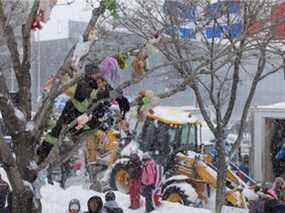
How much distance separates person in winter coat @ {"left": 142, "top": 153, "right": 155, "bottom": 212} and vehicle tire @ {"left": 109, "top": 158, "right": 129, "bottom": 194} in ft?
7.18

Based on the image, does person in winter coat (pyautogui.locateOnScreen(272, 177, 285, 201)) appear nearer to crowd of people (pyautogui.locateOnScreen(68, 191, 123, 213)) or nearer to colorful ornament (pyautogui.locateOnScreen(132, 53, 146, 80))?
crowd of people (pyautogui.locateOnScreen(68, 191, 123, 213))

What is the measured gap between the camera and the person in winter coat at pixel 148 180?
13.2 m

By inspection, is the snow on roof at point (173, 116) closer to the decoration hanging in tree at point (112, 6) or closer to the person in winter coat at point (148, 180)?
the person in winter coat at point (148, 180)

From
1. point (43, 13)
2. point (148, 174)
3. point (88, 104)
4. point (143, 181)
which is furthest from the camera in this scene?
point (143, 181)

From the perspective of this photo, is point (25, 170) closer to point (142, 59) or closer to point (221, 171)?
point (142, 59)

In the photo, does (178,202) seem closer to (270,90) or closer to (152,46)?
(152,46)

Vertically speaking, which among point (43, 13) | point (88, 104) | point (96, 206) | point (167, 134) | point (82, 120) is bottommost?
point (96, 206)

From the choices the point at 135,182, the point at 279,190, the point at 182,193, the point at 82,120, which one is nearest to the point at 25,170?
the point at 82,120

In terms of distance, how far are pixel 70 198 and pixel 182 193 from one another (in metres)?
2.47

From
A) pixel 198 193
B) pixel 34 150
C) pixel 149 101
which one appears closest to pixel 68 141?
pixel 34 150

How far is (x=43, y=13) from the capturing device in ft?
15.9

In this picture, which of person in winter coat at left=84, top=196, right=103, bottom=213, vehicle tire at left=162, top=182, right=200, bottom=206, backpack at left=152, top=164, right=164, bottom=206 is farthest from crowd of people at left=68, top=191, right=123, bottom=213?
vehicle tire at left=162, top=182, right=200, bottom=206

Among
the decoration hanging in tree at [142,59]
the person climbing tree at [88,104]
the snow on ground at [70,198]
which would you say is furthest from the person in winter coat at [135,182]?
the decoration hanging in tree at [142,59]

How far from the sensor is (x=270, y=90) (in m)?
46.0
